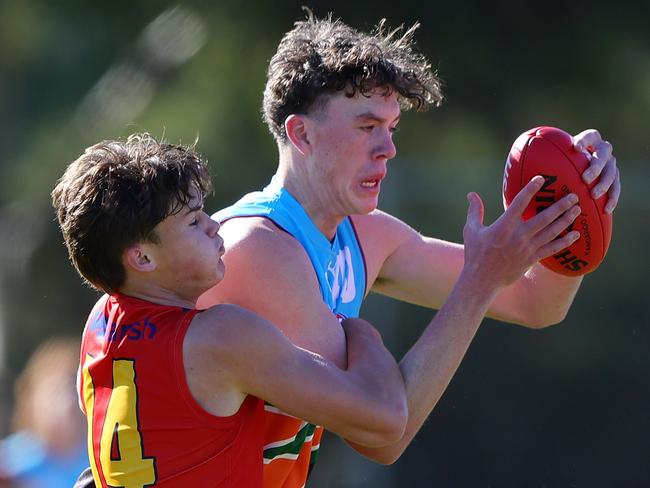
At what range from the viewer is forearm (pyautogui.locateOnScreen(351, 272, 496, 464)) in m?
2.50

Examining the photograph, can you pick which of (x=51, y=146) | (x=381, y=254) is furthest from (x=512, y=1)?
(x=381, y=254)

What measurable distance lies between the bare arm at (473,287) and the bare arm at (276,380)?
0.54 ft

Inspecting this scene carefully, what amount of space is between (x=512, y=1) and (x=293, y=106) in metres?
5.05

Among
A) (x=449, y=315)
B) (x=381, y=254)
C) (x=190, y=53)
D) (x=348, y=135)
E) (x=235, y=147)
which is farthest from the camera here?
(x=190, y=53)

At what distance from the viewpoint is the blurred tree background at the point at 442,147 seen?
5746 millimetres

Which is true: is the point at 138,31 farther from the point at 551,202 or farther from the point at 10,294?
the point at 551,202

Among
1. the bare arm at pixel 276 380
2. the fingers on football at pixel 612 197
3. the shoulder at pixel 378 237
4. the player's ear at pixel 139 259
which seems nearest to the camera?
the bare arm at pixel 276 380

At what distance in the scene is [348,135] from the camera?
2889 mm

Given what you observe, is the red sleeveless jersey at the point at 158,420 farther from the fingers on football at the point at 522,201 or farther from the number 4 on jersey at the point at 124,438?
the fingers on football at the point at 522,201

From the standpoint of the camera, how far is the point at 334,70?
9.46 ft

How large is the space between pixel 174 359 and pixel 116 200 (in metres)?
0.37

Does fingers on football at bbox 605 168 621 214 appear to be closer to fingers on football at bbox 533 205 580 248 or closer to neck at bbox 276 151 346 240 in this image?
fingers on football at bbox 533 205 580 248

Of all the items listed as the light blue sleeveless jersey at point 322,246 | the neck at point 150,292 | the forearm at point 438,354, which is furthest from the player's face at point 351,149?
the neck at point 150,292

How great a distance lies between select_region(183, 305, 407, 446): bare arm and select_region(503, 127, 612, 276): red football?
71 centimetres
